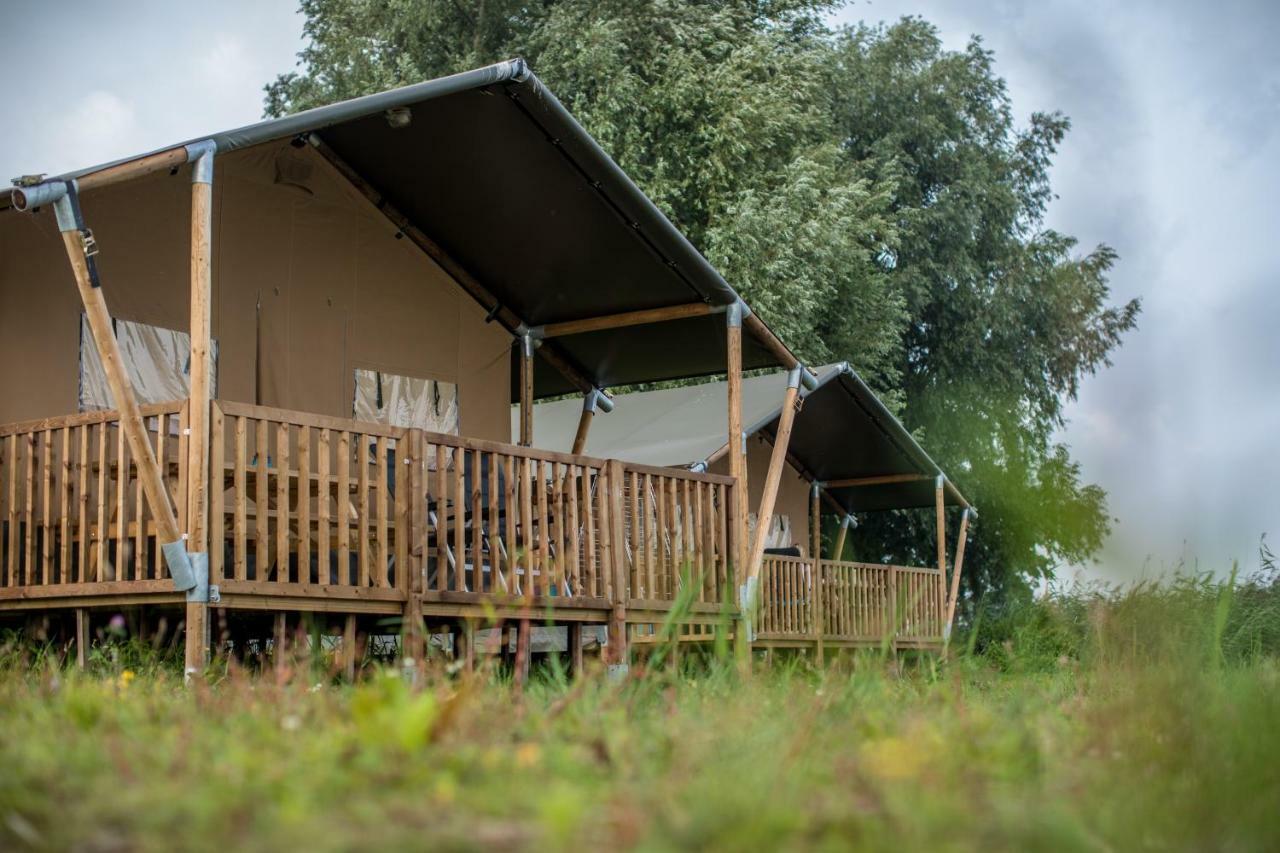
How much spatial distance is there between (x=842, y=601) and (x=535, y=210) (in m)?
7.61

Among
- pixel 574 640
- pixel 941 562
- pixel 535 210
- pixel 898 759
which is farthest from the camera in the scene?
pixel 941 562

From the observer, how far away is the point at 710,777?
11.2ft

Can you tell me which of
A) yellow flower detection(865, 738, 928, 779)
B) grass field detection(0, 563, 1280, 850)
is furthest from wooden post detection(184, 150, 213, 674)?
yellow flower detection(865, 738, 928, 779)

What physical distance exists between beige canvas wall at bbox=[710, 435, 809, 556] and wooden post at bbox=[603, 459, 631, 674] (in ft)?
28.3

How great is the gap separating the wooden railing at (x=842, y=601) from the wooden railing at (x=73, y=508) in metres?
7.15

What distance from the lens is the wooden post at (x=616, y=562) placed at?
34.2 feet

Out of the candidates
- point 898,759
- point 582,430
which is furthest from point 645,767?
point 582,430

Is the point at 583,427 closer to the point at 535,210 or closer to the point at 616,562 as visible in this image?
the point at 535,210

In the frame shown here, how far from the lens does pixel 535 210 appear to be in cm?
→ 1135

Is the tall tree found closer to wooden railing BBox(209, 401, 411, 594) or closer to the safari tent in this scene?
the safari tent

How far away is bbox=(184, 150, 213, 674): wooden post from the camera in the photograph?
761 cm

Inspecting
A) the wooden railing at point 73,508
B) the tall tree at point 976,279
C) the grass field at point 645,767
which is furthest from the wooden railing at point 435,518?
the tall tree at point 976,279

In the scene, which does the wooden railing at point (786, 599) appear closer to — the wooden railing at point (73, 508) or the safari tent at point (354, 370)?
the safari tent at point (354, 370)

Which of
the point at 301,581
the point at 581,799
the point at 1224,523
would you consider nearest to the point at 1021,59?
the point at 301,581
